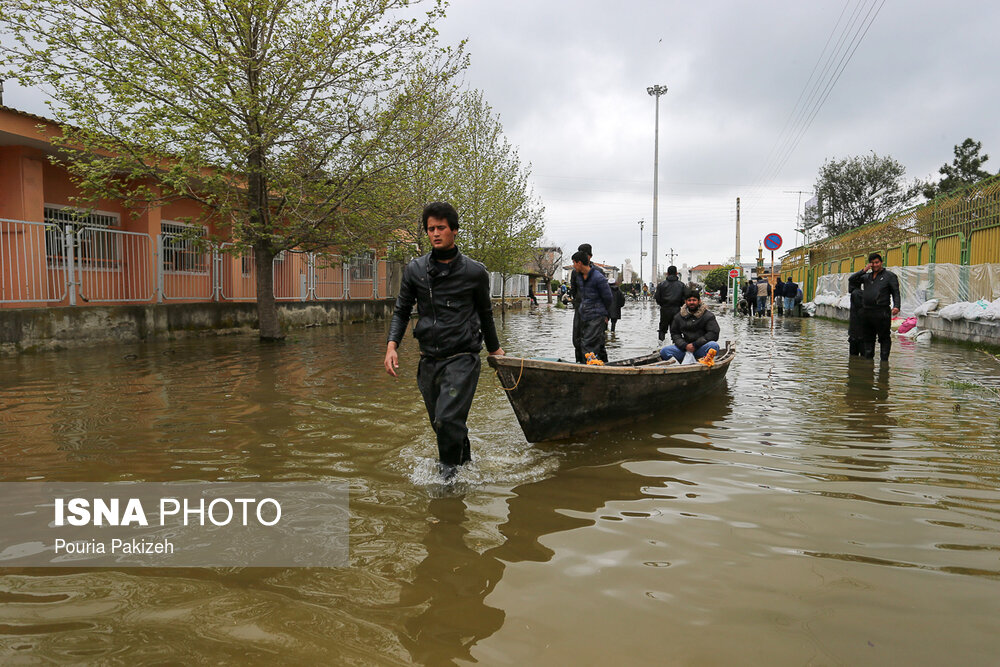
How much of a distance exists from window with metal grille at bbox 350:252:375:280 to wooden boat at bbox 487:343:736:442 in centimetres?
1825

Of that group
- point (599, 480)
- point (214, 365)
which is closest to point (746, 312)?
point (214, 365)

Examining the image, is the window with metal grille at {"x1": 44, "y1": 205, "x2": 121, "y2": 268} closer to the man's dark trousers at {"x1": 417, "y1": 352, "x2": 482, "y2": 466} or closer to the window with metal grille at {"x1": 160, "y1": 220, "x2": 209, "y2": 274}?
the window with metal grille at {"x1": 160, "y1": 220, "x2": 209, "y2": 274}

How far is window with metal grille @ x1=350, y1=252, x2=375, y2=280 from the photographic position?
75.8ft

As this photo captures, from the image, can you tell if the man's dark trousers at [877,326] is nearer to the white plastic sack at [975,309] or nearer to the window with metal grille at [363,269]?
the white plastic sack at [975,309]

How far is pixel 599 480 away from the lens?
171 inches

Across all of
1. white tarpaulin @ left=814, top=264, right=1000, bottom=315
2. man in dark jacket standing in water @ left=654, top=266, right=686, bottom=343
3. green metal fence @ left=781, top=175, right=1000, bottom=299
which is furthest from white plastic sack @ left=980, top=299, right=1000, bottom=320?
man in dark jacket standing in water @ left=654, top=266, right=686, bottom=343

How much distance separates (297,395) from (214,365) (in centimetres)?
324

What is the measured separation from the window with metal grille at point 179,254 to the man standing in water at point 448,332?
1064 centimetres

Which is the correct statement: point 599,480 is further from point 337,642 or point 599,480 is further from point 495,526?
point 337,642

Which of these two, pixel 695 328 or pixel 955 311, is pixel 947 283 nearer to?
pixel 955 311

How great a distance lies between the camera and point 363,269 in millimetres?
23953

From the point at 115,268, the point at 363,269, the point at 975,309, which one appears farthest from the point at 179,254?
the point at 975,309

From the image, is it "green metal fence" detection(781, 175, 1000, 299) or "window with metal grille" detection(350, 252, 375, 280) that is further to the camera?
"window with metal grille" detection(350, 252, 375, 280)

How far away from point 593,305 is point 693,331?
5.11 ft
